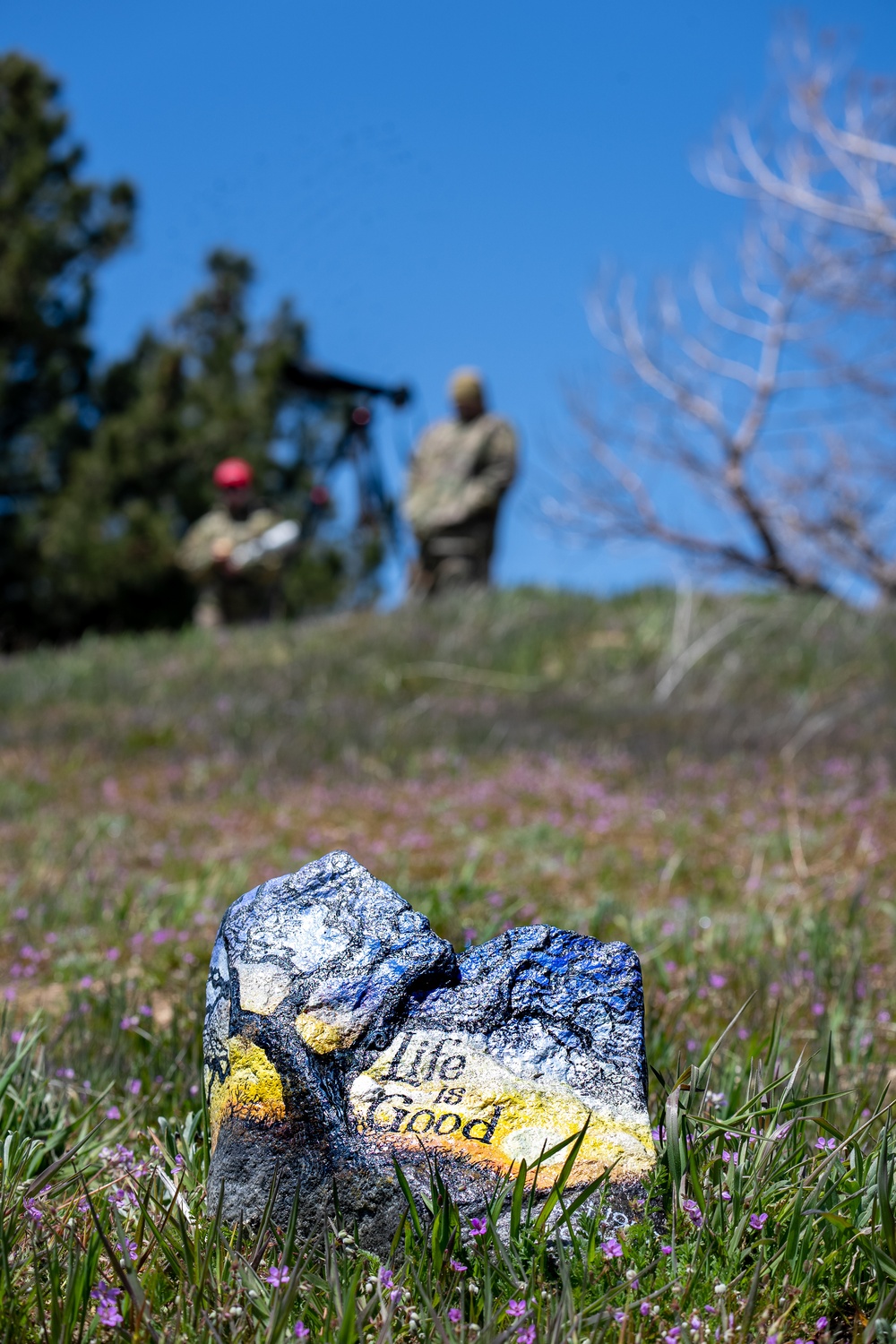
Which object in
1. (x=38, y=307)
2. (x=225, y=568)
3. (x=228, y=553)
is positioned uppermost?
(x=38, y=307)

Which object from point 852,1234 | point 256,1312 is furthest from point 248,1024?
point 852,1234

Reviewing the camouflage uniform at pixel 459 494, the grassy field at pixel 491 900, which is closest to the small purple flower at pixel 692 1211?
the grassy field at pixel 491 900

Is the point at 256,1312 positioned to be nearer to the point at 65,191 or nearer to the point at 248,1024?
the point at 248,1024

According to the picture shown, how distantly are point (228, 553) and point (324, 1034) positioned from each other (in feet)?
44.9

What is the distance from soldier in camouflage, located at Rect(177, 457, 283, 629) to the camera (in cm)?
1523

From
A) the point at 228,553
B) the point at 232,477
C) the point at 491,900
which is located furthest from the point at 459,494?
the point at 491,900

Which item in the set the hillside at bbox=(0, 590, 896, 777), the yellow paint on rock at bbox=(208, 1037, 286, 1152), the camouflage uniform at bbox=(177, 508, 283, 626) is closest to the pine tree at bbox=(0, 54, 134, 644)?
the camouflage uniform at bbox=(177, 508, 283, 626)

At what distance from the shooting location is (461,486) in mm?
13328

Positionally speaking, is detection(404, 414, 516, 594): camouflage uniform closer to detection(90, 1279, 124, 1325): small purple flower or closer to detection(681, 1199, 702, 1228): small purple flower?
detection(681, 1199, 702, 1228): small purple flower

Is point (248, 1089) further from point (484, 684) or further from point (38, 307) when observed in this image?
point (38, 307)

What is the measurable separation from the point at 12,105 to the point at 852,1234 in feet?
81.5

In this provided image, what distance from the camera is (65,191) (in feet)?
71.1

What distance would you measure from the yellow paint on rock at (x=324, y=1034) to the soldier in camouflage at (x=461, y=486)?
38.2 feet

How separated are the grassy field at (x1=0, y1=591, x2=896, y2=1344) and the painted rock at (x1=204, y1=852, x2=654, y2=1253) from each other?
8 centimetres
